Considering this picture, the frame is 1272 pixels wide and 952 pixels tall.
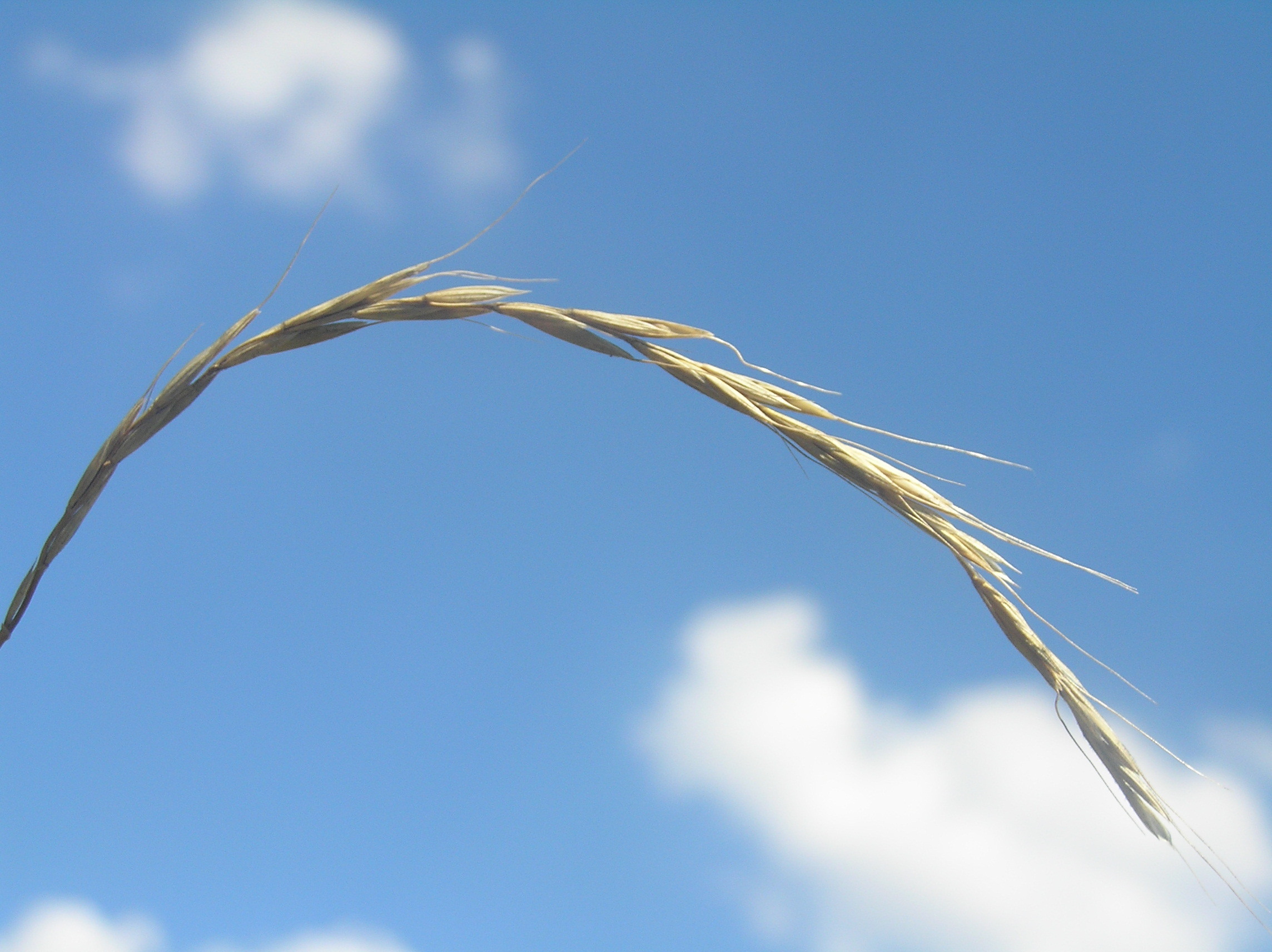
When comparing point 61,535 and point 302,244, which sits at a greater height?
point 302,244

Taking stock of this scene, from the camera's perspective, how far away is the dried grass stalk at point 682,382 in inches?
43.4

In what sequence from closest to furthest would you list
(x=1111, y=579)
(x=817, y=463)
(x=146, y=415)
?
(x=1111, y=579) → (x=817, y=463) → (x=146, y=415)

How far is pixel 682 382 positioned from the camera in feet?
3.99

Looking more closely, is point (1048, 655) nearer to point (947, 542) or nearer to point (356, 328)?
point (947, 542)

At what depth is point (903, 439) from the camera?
113cm

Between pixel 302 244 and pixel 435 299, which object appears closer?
pixel 435 299

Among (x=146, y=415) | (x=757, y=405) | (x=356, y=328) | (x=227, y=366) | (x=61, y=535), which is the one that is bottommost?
(x=61, y=535)

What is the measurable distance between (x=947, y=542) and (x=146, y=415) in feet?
4.35

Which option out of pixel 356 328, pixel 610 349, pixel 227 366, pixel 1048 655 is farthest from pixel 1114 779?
pixel 227 366

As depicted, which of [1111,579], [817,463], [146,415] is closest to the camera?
[1111,579]

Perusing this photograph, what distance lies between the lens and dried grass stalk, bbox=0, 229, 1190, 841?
110 cm

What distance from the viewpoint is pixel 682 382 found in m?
1.22

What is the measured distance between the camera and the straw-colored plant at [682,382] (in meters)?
1.10

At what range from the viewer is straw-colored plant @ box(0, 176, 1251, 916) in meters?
1.10
